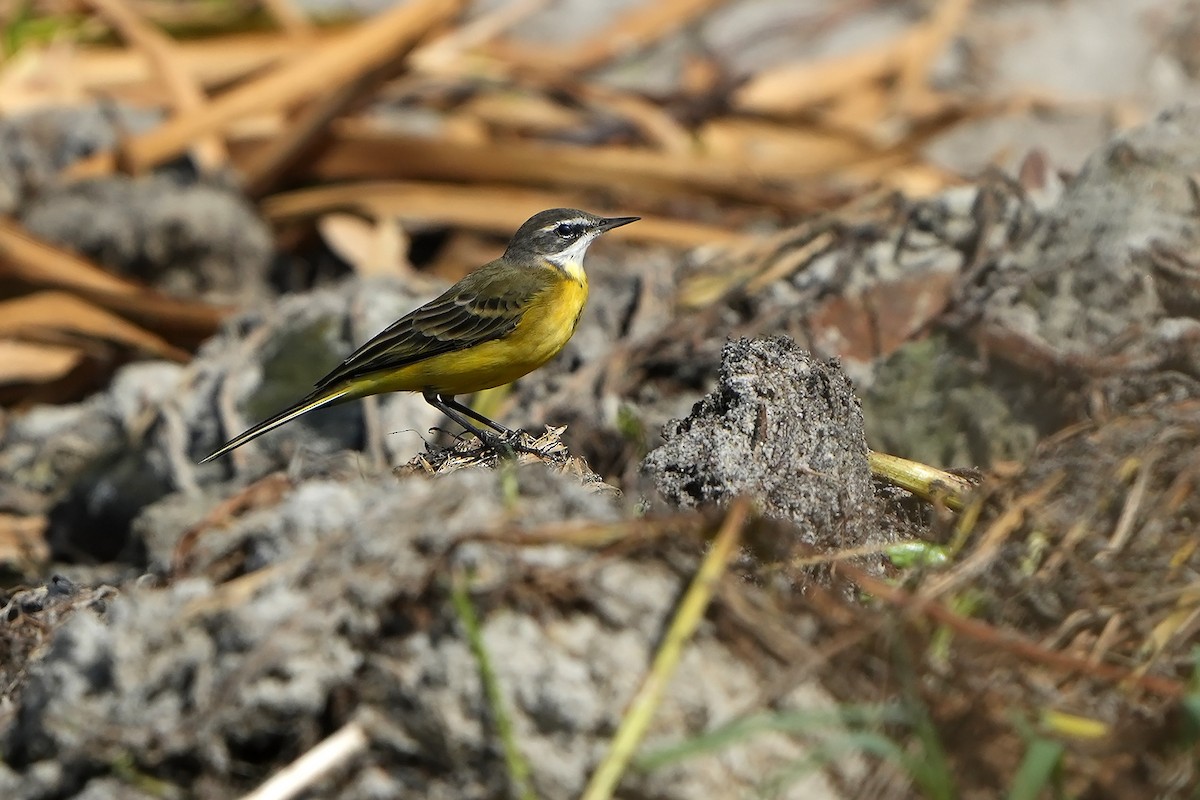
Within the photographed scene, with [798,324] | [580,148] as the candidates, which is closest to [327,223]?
[580,148]

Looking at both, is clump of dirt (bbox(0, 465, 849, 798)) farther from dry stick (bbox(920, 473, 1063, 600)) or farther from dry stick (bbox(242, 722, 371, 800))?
dry stick (bbox(920, 473, 1063, 600))

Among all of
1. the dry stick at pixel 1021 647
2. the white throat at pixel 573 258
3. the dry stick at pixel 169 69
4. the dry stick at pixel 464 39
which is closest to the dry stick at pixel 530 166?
the dry stick at pixel 169 69

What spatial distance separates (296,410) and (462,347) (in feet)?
2.36

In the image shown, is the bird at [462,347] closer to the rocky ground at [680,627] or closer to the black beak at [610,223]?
the black beak at [610,223]

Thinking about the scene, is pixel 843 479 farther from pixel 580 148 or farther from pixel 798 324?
pixel 580 148

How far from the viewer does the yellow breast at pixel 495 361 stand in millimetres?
6555

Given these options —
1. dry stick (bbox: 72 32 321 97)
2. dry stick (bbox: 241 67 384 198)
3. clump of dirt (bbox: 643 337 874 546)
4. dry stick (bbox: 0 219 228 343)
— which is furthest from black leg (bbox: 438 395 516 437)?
dry stick (bbox: 72 32 321 97)

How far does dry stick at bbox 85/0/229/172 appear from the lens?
10391 millimetres

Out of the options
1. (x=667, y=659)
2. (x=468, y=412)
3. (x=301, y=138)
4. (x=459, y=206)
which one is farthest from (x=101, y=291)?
(x=667, y=659)

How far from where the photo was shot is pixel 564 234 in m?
7.33

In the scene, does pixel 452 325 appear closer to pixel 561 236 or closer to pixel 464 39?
pixel 561 236

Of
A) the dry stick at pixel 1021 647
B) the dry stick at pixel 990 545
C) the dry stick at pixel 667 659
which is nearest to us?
the dry stick at pixel 667 659

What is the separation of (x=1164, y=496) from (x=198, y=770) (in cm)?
226

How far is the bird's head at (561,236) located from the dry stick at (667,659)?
401cm
